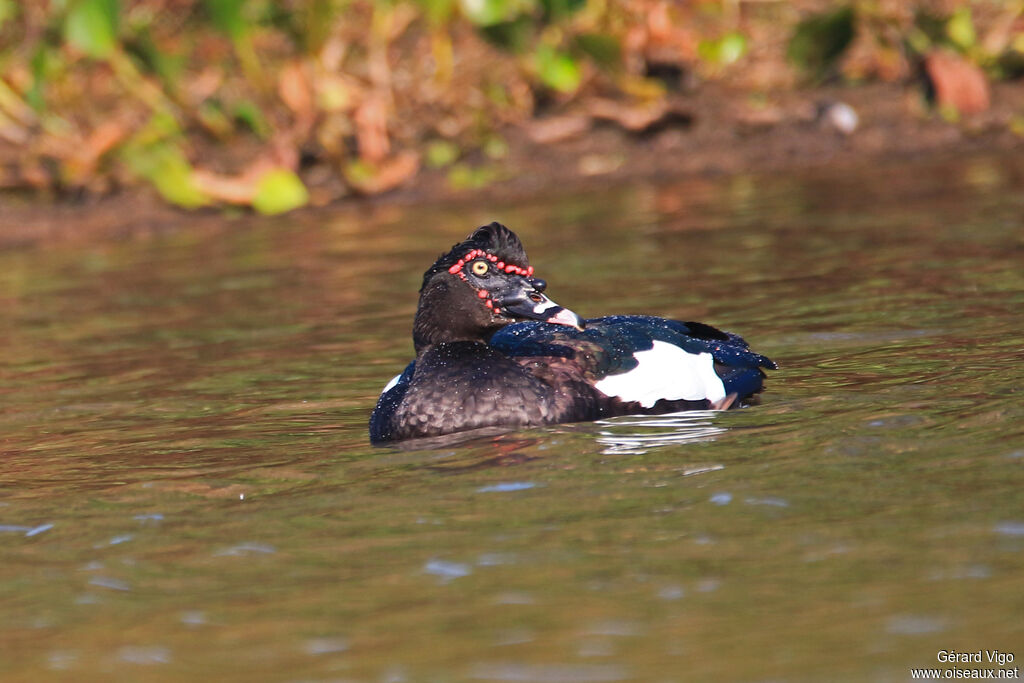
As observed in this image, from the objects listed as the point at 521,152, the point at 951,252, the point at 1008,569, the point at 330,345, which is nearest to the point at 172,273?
the point at 330,345

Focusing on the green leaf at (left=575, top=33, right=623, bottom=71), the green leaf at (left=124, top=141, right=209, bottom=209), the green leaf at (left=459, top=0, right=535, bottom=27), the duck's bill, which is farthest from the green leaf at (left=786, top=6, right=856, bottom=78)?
the duck's bill

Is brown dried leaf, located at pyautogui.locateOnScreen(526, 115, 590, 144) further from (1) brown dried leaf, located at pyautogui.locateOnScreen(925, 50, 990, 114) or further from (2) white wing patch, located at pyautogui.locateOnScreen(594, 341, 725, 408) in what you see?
(2) white wing patch, located at pyautogui.locateOnScreen(594, 341, 725, 408)

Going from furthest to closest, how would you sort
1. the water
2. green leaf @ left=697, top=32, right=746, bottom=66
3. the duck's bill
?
green leaf @ left=697, top=32, right=746, bottom=66 < the duck's bill < the water

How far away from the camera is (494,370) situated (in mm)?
6734

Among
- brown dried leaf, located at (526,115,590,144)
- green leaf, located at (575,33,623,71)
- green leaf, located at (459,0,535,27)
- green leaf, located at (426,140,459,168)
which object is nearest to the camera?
green leaf, located at (459,0,535,27)

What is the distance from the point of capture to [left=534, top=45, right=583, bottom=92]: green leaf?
1575cm

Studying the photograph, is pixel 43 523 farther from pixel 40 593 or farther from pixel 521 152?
pixel 521 152

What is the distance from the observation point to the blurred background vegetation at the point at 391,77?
1533cm

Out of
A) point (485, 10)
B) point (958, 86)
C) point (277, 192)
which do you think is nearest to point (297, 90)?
point (277, 192)

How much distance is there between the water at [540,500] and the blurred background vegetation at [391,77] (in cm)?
488

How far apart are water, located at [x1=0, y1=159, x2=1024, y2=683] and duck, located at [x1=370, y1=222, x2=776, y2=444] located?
0.16m

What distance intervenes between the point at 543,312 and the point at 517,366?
0.83 ft

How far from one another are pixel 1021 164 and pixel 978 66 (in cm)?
292

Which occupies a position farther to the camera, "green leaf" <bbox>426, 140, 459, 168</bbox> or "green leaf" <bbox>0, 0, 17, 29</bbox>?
"green leaf" <bbox>426, 140, 459, 168</bbox>
